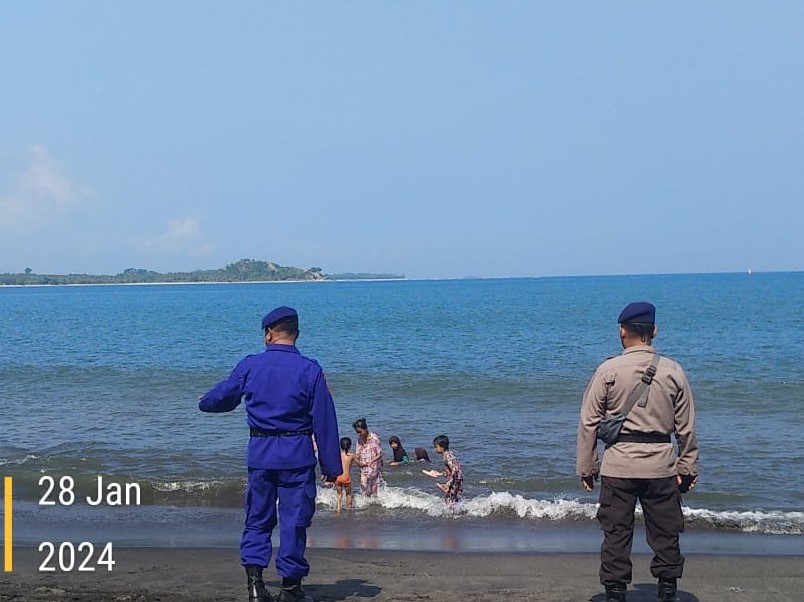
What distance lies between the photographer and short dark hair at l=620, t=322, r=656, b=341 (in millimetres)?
5391

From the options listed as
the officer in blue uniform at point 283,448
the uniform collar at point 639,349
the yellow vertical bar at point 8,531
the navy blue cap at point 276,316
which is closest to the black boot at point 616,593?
the uniform collar at point 639,349

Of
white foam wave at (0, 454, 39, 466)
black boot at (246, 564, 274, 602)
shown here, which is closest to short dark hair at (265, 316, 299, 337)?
black boot at (246, 564, 274, 602)

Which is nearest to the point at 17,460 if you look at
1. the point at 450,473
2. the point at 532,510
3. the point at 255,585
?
the point at 450,473

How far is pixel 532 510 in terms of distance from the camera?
9961 millimetres

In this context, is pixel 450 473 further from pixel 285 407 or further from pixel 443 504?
pixel 285 407

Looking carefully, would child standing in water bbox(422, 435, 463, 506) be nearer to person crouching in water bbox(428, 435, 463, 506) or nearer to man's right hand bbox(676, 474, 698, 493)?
person crouching in water bbox(428, 435, 463, 506)

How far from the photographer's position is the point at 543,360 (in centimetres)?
2986

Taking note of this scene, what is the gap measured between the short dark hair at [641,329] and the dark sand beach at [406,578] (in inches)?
74.5

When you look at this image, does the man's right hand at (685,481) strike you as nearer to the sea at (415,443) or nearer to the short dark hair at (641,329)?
the short dark hair at (641,329)

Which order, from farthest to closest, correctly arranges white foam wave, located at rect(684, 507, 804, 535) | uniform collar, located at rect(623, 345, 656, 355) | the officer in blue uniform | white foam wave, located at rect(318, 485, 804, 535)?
white foam wave, located at rect(318, 485, 804, 535) → white foam wave, located at rect(684, 507, 804, 535) → the officer in blue uniform → uniform collar, located at rect(623, 345, 656, 355)

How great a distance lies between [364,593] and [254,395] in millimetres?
1697

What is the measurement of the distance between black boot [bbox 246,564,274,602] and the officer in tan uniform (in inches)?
83.4

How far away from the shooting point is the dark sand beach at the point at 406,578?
6148mm

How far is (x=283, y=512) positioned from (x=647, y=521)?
87.3 inches
